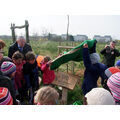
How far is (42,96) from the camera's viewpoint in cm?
119

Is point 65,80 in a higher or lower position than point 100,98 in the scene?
lower

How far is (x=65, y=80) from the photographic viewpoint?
10.5 ft

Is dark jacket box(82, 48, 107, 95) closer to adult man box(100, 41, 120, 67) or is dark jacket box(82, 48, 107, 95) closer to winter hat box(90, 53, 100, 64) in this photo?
winter hat box(90, 53, 100, 64)

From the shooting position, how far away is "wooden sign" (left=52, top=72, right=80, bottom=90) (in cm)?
306

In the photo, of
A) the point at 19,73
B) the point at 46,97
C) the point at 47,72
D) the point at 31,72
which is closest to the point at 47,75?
the point at 47,72

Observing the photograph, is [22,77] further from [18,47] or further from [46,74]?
[18,47]

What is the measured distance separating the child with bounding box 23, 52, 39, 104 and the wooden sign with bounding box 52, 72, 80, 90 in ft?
1.96

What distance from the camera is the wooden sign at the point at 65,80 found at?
121 inches

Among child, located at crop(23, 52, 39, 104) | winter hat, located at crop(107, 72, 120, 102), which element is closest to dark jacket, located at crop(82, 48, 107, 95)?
winter hat, located at crop(107, 72, 120, 102)

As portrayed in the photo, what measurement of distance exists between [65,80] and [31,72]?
0.95 m

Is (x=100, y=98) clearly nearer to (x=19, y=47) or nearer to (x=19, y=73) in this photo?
(x=19, y=73)

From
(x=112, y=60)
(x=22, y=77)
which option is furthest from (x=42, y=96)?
(x=112, y=60)

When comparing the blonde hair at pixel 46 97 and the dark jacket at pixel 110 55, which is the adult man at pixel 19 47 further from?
the dark jacket at pixel 110 55

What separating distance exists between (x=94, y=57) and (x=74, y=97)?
1.32m
